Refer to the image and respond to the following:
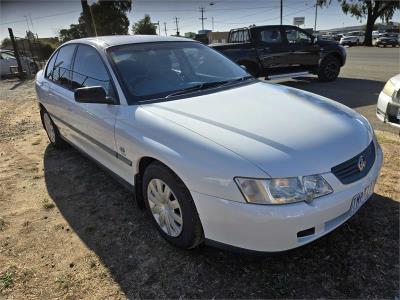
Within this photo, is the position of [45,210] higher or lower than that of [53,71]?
lower

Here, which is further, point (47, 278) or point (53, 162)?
point (53, 162)

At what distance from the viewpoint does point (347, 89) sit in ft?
31.0

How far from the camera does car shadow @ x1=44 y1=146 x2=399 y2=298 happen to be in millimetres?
2385

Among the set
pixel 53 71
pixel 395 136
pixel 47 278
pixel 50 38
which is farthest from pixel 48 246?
pixel 50 38

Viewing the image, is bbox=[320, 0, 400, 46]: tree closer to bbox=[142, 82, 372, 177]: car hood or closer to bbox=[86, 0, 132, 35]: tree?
bbox=[86, 0, 132, 35]: tree

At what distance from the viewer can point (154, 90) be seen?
3195 millimetres

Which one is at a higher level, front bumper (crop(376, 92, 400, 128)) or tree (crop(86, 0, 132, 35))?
tree (crop(86, 0, 132, 35))

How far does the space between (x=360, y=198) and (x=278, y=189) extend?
29.0 inches

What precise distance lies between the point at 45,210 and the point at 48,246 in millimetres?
725

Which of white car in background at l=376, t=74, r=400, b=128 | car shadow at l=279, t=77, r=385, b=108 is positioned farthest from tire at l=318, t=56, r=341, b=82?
white car in background at l=376, t=74, r=400, b=128

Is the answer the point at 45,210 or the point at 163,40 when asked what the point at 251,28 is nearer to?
the point at 163,40

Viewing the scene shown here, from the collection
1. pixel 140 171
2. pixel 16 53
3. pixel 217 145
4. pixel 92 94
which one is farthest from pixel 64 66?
pixel 16 53

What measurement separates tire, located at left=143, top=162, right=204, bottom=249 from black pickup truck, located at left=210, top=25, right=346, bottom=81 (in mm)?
7576

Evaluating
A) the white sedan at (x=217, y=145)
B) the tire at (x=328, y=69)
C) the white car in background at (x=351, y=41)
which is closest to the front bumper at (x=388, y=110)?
the white sedan at (x=217, y=145)
